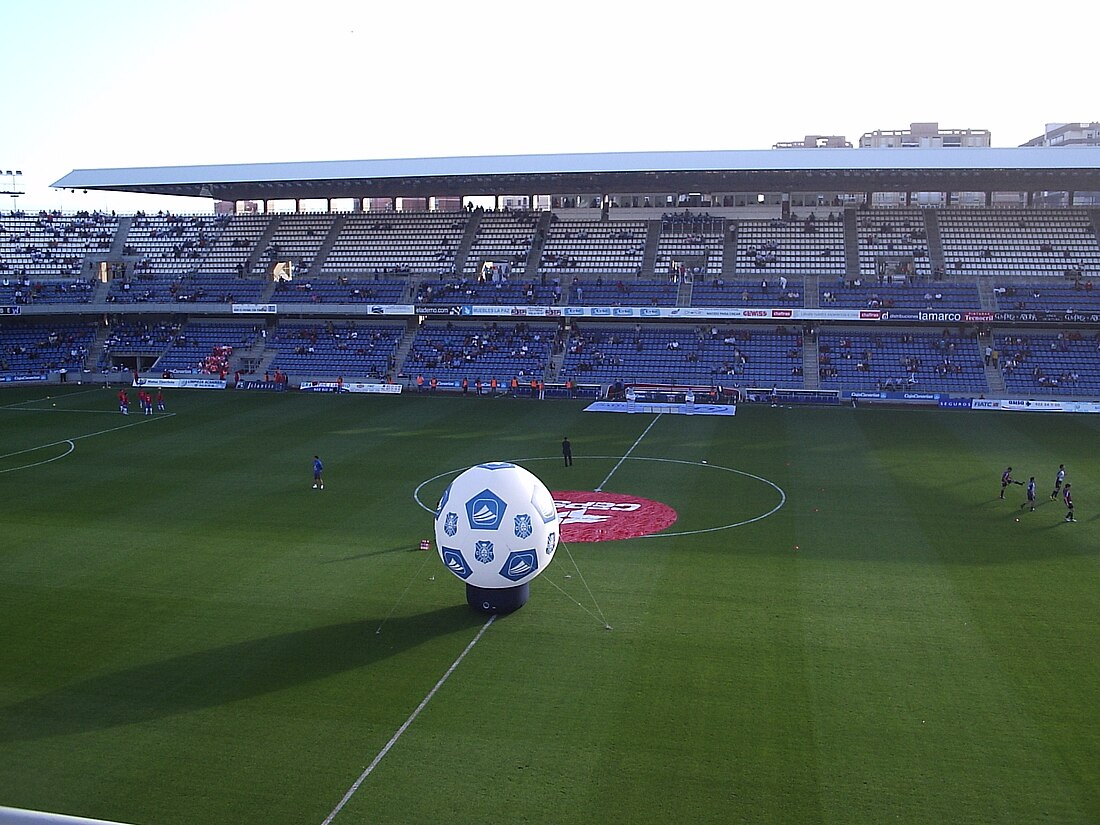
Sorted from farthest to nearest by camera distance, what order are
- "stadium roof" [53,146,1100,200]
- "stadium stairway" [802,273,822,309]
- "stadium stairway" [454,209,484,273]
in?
"stadium stairway" [454,209,484,273], "stadium stairway" [802,273,822,309], "stadium roof" [53,146,1100,200]

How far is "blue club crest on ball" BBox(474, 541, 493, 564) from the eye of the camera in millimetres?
16672

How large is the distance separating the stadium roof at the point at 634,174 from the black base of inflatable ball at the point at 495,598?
40.2m

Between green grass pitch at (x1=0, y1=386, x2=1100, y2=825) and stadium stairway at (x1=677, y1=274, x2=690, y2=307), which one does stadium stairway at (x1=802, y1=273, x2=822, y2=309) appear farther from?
green grass pitch at (x1=0, y1=386, x2=1100, y2=825)

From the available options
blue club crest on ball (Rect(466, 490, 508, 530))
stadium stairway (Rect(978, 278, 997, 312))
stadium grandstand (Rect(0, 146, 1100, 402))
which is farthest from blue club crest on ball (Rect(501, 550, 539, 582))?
stadium stairway (Rect(978, 278, 997, 312))

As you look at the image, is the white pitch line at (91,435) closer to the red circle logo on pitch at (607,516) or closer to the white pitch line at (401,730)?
the red circle logo on pitch at (607,516)

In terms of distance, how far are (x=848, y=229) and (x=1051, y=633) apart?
47.8 metres

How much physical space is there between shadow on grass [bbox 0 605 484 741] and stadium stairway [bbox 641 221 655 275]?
45.0 metres

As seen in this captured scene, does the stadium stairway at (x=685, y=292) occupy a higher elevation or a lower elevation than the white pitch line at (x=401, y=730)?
higher

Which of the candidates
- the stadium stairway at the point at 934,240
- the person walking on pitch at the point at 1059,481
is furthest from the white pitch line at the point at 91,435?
the stadium stairway at the point at 934,240

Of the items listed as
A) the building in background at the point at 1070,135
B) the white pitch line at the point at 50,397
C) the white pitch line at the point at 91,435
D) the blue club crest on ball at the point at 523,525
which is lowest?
the white pitch line at the point at 91,435

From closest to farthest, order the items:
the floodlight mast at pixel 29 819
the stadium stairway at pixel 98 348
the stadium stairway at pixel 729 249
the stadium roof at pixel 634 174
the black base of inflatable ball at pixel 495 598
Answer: the floodlight mast at pixel 29 819 < the black base of inflatable ball at pixel 495 598 < the stadium roof at pixel 634 174 < the stadium stairway at pixel 729 249 < the stadium stairway at pixel 98 348

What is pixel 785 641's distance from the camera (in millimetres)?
16844

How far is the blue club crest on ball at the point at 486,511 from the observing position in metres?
16.5

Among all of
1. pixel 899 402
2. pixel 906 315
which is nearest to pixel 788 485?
pixel 899 402
